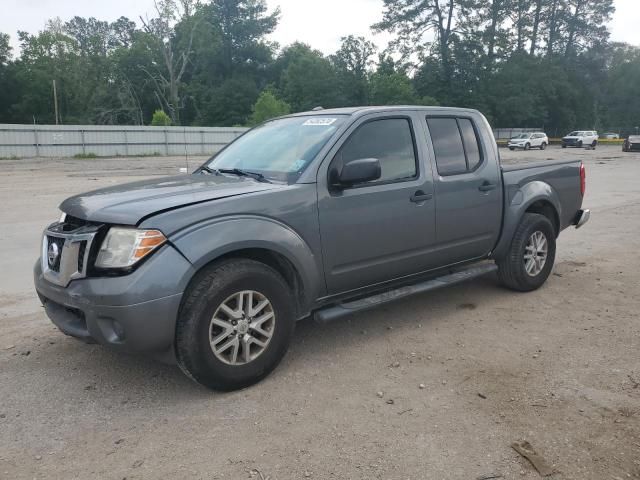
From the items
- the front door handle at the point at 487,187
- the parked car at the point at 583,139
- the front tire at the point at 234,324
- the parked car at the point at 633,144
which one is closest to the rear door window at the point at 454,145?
the front door handle at the point at 487,187

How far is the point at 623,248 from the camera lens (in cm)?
768

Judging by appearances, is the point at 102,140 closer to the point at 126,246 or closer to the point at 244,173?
the point at 244,173

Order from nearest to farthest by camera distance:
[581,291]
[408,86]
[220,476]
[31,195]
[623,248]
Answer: [220,476] → [581,291] → [623,248] → [31,195] → [408,86]

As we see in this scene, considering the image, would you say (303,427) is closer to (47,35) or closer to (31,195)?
(31,195)

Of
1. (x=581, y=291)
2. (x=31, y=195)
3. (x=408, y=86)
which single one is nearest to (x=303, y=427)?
(x=581, y=291)

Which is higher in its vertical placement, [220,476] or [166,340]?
[166,340]

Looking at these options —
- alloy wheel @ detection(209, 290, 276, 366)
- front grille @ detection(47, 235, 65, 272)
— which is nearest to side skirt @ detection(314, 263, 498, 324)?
alloy wheel @ detection(209, 290, 276, 366)

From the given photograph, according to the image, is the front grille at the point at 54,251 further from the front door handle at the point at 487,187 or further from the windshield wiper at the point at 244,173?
the front door handle at the point at 487,187

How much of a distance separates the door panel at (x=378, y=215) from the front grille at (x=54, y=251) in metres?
1.68

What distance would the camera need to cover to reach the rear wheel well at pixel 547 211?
559cm

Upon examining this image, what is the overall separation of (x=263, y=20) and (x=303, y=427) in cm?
7957

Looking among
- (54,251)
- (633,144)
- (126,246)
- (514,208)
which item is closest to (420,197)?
(514,208)

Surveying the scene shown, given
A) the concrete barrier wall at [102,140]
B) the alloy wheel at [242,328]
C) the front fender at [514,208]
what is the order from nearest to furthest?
the alloy wheel at [242,328] → the front fender at [514,208] → the concrete barrier wall at [102,140]

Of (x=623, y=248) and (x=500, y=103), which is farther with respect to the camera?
(x=500, y=103)
